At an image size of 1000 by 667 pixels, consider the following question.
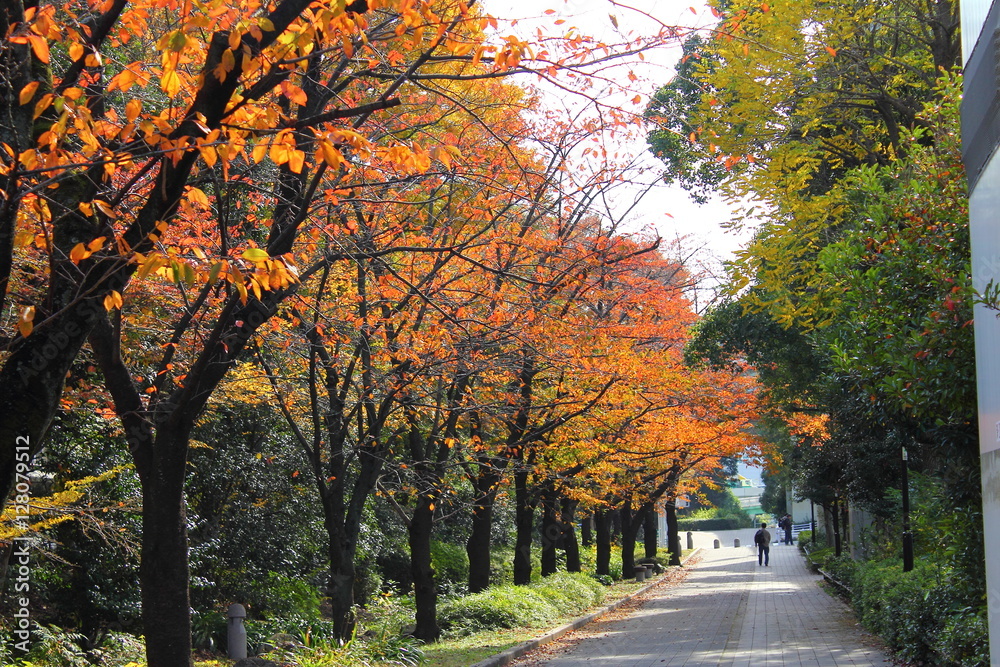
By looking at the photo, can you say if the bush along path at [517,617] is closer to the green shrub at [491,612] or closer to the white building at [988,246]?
the green shrub at [491,612]

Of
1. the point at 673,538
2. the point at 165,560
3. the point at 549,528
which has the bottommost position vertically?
the point at 673,538

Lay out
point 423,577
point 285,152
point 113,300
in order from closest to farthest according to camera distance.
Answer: point 285,152 → point 113,300 → point 423,577

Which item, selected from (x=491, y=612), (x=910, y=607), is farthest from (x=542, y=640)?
(x=910, y=607)

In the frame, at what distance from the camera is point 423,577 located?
16.3 meters

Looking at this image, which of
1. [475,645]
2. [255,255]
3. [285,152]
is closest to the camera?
[255,255]

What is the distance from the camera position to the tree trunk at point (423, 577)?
53.6 feet

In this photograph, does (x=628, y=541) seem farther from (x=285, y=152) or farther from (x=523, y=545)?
(x=285, y=152)

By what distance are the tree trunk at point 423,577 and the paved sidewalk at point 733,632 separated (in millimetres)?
2448

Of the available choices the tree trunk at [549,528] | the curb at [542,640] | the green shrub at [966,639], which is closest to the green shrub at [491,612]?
the curb at [542,640]

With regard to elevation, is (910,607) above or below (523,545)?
above

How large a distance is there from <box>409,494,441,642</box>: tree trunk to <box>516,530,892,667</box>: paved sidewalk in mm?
2448

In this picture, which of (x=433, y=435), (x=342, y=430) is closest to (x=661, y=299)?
(x=433, y=435)

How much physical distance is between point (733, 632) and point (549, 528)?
6.80 meters

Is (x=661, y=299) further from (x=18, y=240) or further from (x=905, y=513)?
(x=18, y=240)
